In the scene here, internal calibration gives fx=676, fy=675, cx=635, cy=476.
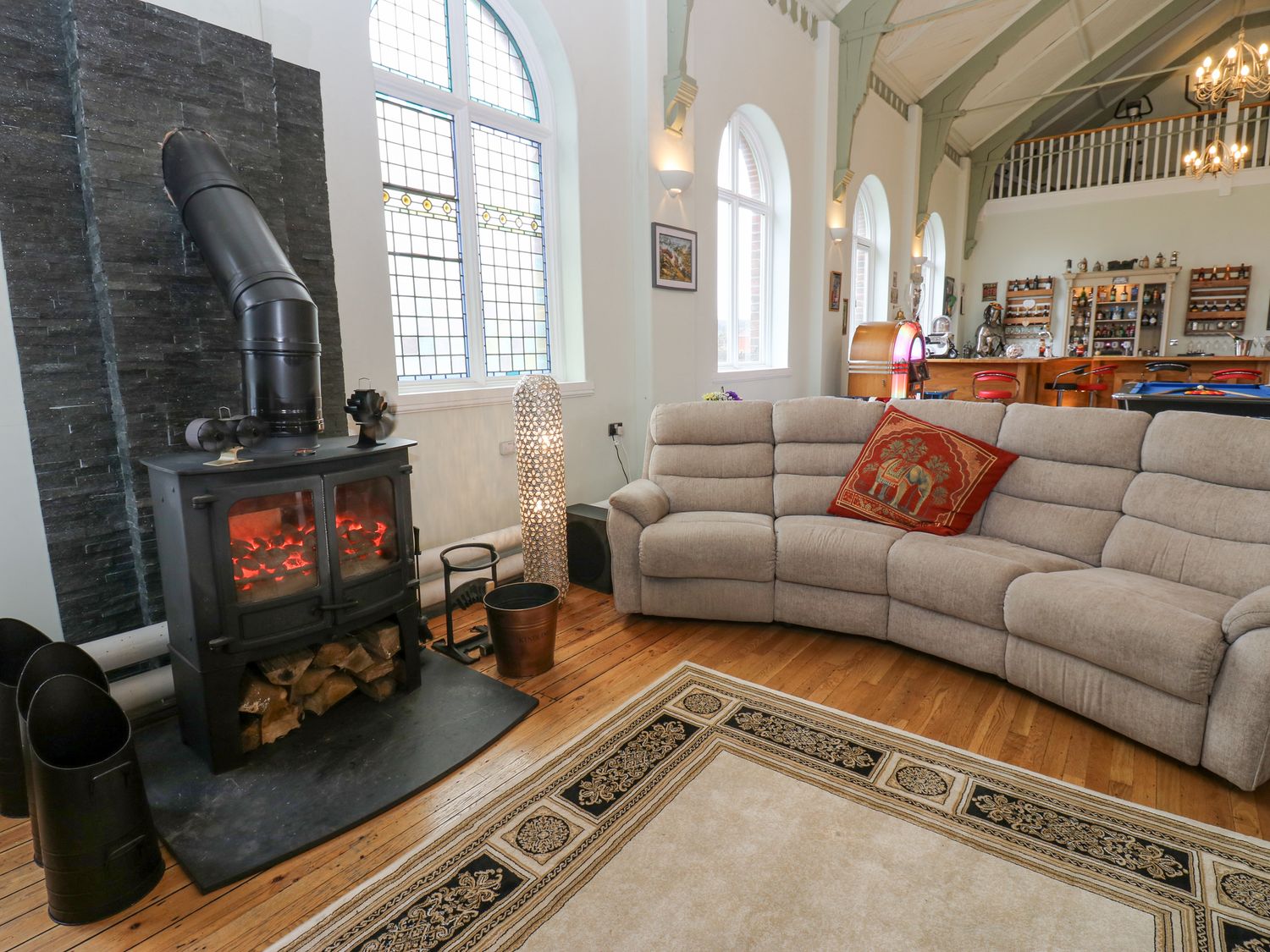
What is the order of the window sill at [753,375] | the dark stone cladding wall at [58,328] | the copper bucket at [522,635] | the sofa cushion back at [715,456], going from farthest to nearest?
1. the window sill at [753,375]
2. the sofa cushion back at [715,456]
3. the copper bucket at [522,635]
4. the dark stone cladding wall at [58,328]

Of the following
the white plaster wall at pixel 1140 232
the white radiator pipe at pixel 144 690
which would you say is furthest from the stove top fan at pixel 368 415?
the white plaster wall at pixel 1140 232

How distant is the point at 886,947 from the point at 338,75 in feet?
11.8

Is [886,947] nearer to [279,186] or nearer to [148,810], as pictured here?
[148,810]

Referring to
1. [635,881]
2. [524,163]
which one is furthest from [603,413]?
[635,881]

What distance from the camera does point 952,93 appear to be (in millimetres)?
9109

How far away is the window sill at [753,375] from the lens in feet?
19.4

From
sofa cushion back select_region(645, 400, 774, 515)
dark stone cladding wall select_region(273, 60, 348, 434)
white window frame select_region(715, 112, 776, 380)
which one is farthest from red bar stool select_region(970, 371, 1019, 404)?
Answer: dark stone cladding wall select_region(273, 60, 348, 434)

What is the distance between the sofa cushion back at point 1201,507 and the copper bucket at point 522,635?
2221mm

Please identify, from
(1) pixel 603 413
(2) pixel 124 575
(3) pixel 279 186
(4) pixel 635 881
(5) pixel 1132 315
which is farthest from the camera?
(5) pixel 1132 315

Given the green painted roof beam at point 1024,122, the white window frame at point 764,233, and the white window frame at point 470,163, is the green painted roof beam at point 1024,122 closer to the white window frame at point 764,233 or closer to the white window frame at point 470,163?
the white window frame at point 764,233

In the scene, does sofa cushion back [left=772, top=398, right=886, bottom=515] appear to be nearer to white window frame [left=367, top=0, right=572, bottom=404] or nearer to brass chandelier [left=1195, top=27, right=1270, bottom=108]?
white window frame [left=367, top=0, right=572, bottom=404]

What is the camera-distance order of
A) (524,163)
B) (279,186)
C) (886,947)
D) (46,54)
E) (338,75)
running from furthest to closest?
(524,163)
(338,75)
(279,186)
(46,54)
(886,947)

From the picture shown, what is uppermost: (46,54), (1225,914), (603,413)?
(46,54)

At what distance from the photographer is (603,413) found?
4.62m
